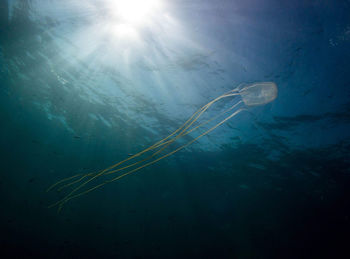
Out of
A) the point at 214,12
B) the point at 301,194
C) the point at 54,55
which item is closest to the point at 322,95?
the point at 214,12

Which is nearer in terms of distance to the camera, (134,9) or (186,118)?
(134,9)

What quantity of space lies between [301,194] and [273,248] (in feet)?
52.4

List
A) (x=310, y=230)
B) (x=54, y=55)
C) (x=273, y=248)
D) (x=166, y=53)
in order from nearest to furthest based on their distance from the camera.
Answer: (x=166, y=53) → (x=54, y=55) → (x=310, y=230) → (x=273, y=248)

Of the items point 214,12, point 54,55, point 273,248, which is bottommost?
point 273,248

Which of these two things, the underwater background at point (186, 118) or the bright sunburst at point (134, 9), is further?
the underwater background at point (186, 118)

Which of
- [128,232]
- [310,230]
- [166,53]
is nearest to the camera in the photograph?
[166,53]

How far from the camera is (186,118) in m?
11.4

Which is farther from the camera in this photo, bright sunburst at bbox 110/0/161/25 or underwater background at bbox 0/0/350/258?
underwater background at bbox 0/0/350/258

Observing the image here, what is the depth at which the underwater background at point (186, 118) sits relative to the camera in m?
6.46

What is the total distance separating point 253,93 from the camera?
7535 mm

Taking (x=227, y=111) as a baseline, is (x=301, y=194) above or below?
below

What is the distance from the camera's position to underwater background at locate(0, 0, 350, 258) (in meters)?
6.46

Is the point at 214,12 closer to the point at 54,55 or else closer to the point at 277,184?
the point at 54,55

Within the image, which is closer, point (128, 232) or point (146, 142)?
point (146, 142)
